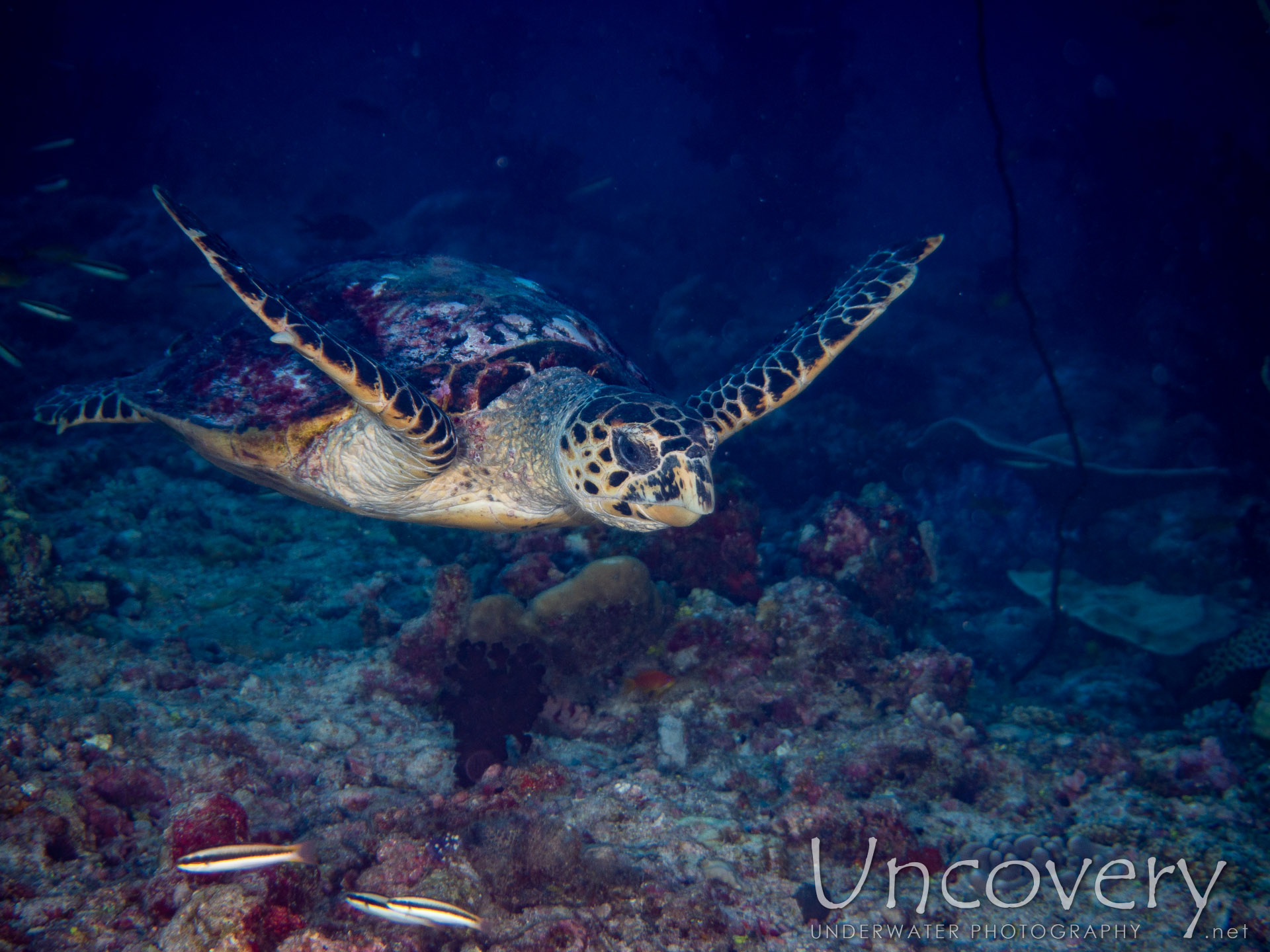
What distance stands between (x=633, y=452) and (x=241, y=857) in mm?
2057

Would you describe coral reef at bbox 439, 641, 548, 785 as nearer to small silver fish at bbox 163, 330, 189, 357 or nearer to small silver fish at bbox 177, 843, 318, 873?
small silver fish at bbox 177, 843, 318, 873

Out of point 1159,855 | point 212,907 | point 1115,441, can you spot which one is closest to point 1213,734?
point 1159,855

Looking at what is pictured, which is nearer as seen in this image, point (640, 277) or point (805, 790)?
point (805, 790)

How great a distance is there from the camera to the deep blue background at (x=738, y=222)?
31.5ft

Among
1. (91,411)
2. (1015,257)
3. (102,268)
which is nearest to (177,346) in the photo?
(91,411)

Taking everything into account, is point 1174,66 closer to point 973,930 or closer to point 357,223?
point 357,223

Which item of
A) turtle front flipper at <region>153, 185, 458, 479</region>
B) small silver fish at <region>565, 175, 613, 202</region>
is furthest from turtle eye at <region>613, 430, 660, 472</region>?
small silver fish at <region>565, 175, 613, 202</region>

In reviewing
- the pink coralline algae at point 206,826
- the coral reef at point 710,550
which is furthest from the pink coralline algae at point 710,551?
the pink coralline algae at point 206,826

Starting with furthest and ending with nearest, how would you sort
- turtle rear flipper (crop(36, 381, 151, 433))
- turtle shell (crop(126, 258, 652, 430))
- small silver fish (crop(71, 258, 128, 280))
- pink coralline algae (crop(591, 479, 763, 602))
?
1. small silver fish (crop(71, 258, 128, 280))
2. pink coralline algae (crop(591, 479, 763, 602))
3. turtle rear flipper (crop(36, 381, 151, 433))
4. turtle shell (crop(126, 258, 652, 430))

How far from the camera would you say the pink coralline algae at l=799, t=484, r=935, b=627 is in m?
4.76

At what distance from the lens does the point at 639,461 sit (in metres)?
2.83

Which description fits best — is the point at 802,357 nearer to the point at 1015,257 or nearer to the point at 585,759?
the point at 1015,257

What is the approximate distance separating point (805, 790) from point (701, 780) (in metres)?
0.52

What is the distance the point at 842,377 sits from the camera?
37.9ft
